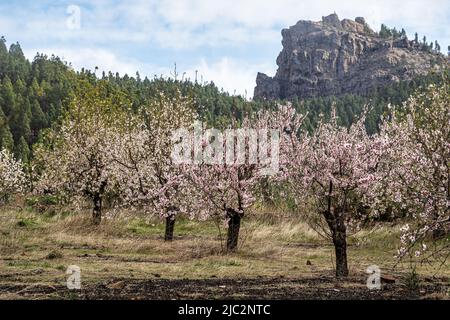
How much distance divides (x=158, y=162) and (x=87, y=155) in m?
8.70

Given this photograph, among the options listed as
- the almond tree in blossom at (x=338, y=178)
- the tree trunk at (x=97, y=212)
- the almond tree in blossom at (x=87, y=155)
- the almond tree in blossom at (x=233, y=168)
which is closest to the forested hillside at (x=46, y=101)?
the almond tree in blossom at (x=87, y=155)

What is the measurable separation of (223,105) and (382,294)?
6094 inches

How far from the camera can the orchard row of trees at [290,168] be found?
593 inches

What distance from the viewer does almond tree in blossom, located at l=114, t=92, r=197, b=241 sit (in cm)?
2400

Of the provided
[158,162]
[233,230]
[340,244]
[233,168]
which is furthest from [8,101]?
[340,244]

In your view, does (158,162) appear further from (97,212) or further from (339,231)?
(339,231)

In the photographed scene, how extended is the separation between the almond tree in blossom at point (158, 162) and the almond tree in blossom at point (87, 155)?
3.87ft

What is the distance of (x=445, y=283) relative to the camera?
44.8ft

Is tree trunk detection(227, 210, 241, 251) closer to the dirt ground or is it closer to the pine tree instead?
the dirt ground

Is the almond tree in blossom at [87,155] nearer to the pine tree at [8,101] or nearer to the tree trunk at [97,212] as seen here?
the tree trunk at [97,212]

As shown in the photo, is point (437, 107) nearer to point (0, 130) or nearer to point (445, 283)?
point (445, 283)

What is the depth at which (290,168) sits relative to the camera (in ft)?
55.7

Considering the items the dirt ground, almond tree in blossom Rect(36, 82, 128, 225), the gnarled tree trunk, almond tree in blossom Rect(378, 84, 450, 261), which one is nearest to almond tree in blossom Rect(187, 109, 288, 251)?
almond tree in blossom Rect(378, 84, 450, 261)
